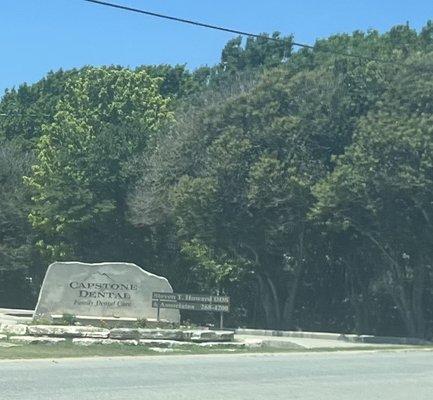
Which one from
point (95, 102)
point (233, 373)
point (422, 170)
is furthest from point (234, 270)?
point (233, 373)

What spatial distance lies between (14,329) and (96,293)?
3.65 metres

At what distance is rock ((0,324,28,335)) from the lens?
2359 centimetres

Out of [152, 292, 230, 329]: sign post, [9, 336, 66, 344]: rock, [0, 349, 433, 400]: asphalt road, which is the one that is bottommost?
[0, 349, 433, 400]: asphalt road

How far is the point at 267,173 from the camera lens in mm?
30266

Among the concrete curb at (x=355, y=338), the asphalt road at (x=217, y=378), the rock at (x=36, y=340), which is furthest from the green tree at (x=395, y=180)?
the rock at (x=36, y=340)

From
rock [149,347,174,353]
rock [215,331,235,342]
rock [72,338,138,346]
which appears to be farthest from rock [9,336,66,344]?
rock [215,331,235,342]

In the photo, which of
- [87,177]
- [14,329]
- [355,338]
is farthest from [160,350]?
[87,177]

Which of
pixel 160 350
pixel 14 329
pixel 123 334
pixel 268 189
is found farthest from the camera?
pixel 268 189

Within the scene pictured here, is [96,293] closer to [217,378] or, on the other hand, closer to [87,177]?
[87,177]

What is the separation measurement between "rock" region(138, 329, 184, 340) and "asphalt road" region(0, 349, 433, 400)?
340cm

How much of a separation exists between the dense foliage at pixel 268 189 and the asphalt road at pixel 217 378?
10132 millimetres

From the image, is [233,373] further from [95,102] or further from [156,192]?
[95,102]

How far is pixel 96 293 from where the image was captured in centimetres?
2722

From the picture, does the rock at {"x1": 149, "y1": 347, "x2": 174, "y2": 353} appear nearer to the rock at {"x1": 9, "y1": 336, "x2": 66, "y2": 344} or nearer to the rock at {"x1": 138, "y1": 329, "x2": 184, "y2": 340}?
the rock at {"x1": 138, "y1": 329, "x2": 184, "y2": 340}
